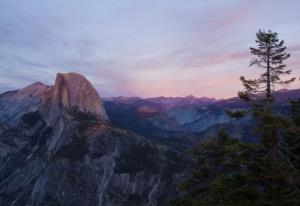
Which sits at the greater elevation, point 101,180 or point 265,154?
point 265,154

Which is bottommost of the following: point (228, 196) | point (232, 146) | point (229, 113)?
point (228, 196)

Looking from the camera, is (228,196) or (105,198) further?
(105,198)

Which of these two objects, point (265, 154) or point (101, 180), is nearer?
point (265, 154)

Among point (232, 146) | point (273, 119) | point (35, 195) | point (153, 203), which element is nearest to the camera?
point (273, 119)

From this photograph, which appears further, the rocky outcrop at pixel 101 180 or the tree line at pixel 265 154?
the rocky outcrop at pixel 101 180

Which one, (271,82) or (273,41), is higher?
(273,41)

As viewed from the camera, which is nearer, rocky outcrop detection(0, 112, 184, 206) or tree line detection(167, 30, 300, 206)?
tree line detection(167, 30, 300, 206)

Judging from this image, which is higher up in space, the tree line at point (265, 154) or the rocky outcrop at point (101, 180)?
the tree line at point (265, 154)

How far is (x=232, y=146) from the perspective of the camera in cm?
3219

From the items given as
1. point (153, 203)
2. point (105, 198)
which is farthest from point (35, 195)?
point (153, 203)

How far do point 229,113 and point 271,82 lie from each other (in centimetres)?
361

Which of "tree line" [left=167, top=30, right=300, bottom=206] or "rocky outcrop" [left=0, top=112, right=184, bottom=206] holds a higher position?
"tree line" [left=167, top=30, right=300, bottom=206]

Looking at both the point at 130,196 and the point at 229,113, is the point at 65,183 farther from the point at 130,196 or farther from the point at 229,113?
the point at 229,113

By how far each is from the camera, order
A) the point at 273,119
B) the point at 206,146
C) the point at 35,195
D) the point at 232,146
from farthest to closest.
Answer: the point at 35,195
the point at 206,146
the point at 232,146
the point at 273,119
